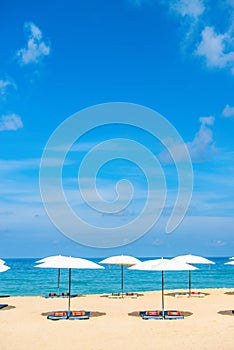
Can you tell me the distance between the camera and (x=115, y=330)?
12062mm

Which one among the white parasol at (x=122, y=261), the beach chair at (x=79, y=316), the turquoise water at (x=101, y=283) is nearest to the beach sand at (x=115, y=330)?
the beach chair at (x=79, y=316)

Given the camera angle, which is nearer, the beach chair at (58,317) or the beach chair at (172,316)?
the beach chair at (58,317)

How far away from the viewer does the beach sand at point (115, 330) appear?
10.3 metres

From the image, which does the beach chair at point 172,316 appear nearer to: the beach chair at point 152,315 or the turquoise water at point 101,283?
the beach chair at point 152,315

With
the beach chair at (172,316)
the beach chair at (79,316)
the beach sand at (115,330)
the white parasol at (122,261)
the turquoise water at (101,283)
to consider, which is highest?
the white parasol at (122,261)

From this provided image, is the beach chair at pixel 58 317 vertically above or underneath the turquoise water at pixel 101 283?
underneath

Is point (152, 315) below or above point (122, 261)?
below

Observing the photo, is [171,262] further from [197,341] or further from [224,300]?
[224,300]

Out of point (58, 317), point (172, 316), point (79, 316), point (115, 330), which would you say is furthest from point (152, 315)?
point (58, 317)

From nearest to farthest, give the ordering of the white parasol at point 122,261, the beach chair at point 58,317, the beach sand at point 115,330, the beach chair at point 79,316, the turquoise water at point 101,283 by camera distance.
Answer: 1. the beach sand at point 115,330
2. the beach chair at point 58,317
3. the beach chair at point 79,316
4. the white parasol at point 122,261
5. the turquoise water at point 101,283

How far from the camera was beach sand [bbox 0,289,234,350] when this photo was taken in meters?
10.3

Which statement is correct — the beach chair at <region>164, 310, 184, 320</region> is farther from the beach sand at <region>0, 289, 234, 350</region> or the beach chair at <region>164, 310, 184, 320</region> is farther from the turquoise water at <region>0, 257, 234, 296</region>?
the turquoise water at <region>0, 257, 234, 296</region>

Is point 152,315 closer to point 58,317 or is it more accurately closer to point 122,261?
point 58,317

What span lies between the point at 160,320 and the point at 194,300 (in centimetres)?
647
